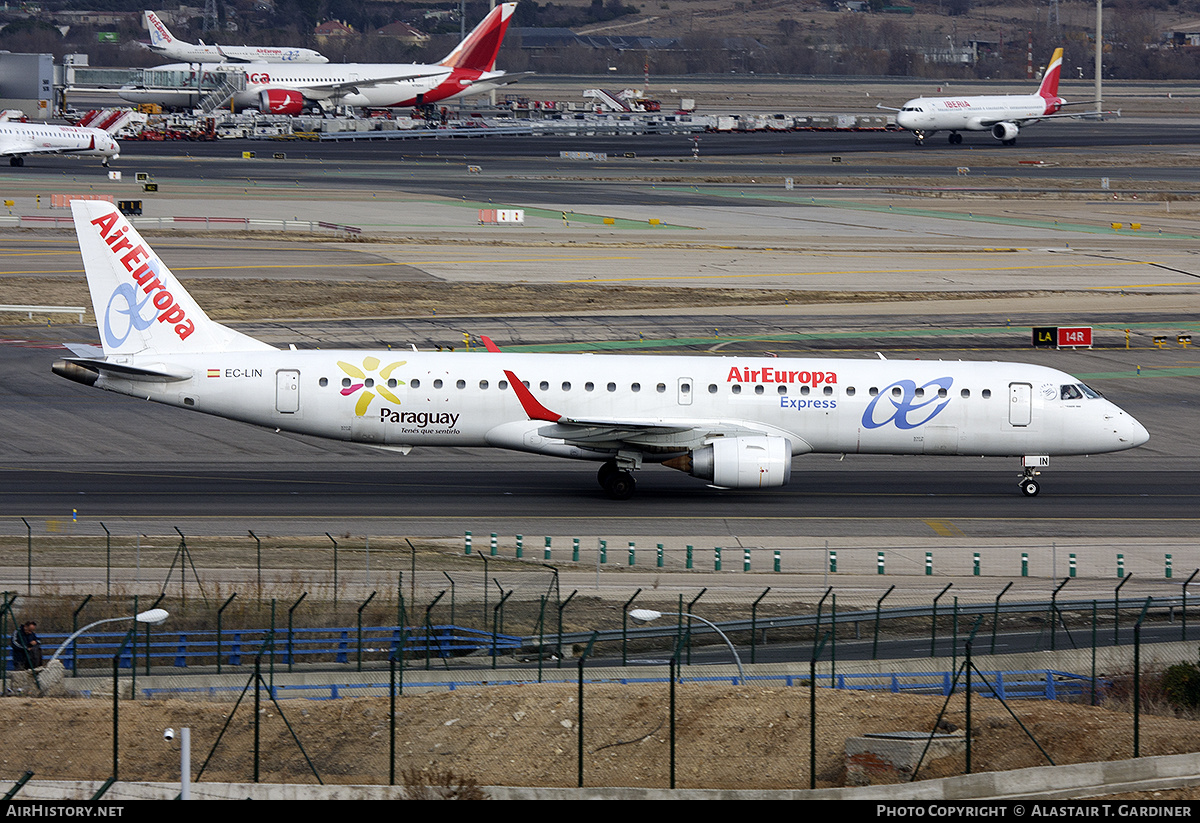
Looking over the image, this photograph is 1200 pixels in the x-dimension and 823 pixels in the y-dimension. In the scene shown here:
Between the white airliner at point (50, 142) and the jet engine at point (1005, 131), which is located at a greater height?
the jet engine at point (1005, 131)

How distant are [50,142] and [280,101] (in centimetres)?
5546

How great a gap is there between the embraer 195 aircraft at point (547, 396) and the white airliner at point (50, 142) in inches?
3846

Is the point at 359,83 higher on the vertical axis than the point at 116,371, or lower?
higher

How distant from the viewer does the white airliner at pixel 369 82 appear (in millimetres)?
190875

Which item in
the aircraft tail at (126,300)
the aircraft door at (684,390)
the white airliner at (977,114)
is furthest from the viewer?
the white airliner at (977,114)

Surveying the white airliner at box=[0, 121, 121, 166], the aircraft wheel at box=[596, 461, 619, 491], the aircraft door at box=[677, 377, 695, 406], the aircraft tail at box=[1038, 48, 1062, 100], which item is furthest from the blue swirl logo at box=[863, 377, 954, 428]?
the aircraft tail at box=[1038, 48, 1062, 100]

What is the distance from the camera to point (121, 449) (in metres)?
50.1

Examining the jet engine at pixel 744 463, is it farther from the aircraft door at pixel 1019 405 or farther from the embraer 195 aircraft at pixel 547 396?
the aircraft door at pixel 1019 405

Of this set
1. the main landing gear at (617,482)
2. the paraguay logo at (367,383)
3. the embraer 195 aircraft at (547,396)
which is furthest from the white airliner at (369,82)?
the main landing gear at (617,482)

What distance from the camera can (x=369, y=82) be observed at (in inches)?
7697

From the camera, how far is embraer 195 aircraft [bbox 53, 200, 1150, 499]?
145 feet

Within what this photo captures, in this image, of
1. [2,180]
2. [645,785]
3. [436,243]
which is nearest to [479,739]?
[645,785]

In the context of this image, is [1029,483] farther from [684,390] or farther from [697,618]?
[697,618]

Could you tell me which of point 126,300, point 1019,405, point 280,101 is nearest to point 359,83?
point 280,101
